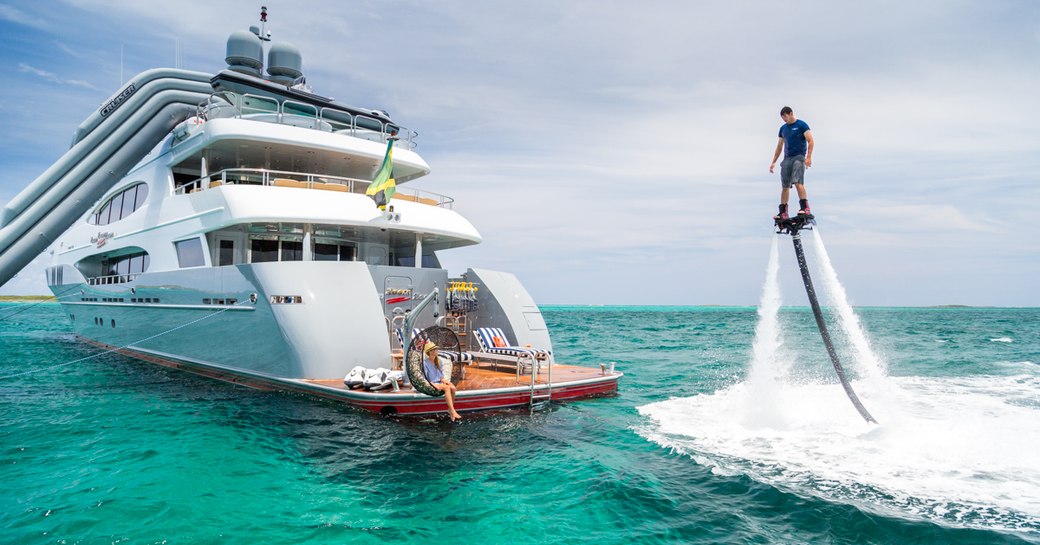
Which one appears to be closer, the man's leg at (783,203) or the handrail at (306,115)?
the man's leg at (783,203)

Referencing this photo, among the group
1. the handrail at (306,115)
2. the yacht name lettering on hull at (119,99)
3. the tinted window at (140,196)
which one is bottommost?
the tinted window at (140,196)

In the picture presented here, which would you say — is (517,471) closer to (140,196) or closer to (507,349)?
(507,349)

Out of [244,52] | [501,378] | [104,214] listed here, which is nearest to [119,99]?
[104,214]

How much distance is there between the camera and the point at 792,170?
7.24 m

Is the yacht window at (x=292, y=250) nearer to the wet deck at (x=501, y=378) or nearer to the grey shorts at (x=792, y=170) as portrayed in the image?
the wet deck at (x=501, y=378)

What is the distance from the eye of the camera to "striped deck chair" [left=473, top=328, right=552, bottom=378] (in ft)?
39.4

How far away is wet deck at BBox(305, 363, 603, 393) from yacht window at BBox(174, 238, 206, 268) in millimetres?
5402

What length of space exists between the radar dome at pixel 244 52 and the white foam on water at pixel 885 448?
1951cm

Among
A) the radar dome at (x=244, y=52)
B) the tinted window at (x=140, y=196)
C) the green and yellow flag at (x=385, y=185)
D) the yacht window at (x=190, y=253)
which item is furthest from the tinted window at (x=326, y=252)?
the radar dome at (x=244, y=52)

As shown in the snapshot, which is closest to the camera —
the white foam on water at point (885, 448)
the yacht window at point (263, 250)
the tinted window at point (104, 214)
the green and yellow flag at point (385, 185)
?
the white foam on water at point (885, 448)

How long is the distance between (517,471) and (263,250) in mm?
11045

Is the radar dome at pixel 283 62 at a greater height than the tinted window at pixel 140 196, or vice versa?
the radar dome at pixel 283 62

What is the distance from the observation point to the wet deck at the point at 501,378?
11.0m

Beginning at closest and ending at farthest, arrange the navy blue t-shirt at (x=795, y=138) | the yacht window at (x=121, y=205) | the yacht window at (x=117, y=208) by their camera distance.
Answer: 1. the navy blue t-shirt at (x=795, y=138)
2. the yacht window at (x=121, y=205)
3. the yacht window at (x=117, y=208)
